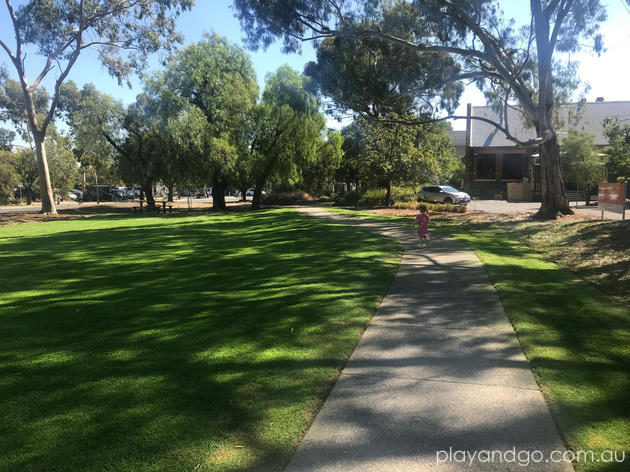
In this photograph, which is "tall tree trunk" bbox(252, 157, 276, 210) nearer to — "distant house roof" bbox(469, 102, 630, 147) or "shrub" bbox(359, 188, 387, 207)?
"shrub" bbox(359, 188, 387, 207)

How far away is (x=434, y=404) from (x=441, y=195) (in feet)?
100

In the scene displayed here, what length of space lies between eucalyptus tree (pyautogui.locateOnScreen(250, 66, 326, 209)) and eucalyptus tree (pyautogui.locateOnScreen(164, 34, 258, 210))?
5.13 feet

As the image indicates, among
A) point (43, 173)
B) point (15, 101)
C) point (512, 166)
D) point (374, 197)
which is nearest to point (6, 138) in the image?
point (15, 101)

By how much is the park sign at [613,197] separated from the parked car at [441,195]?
15961 millimetres

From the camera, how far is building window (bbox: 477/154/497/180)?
46469mm

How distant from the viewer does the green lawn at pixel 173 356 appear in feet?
9.70

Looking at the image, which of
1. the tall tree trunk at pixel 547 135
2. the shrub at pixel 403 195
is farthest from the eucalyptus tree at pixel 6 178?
the tall tree trunk at pixel 547 135

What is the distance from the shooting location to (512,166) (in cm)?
4638

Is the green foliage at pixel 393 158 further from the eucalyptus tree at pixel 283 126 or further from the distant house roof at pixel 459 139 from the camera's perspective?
the distant house roof at pixel 459 139

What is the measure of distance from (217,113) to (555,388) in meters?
31.6

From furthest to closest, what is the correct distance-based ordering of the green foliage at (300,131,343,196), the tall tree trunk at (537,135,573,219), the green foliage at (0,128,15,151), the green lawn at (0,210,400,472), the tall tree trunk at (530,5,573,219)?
1. the green foliage at (0,128,15,151)
2. the green foliage at (300,131,343,196)
3. the tall tree trunk at (537,135,573,219)
4. the tall tree trunk at (530,5,573,219)
5. the green lawn at (0,210,400,472)

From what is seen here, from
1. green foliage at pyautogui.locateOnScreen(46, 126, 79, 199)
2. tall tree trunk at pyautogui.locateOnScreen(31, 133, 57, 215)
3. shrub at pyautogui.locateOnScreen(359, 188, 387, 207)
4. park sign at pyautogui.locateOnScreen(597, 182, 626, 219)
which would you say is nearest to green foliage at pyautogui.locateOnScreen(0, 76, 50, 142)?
green foliage at pyautogui.locateOnScreen(46, 126, 79, 199)

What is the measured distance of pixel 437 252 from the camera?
10.7m

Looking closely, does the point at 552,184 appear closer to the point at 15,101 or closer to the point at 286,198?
the point at 286,198
